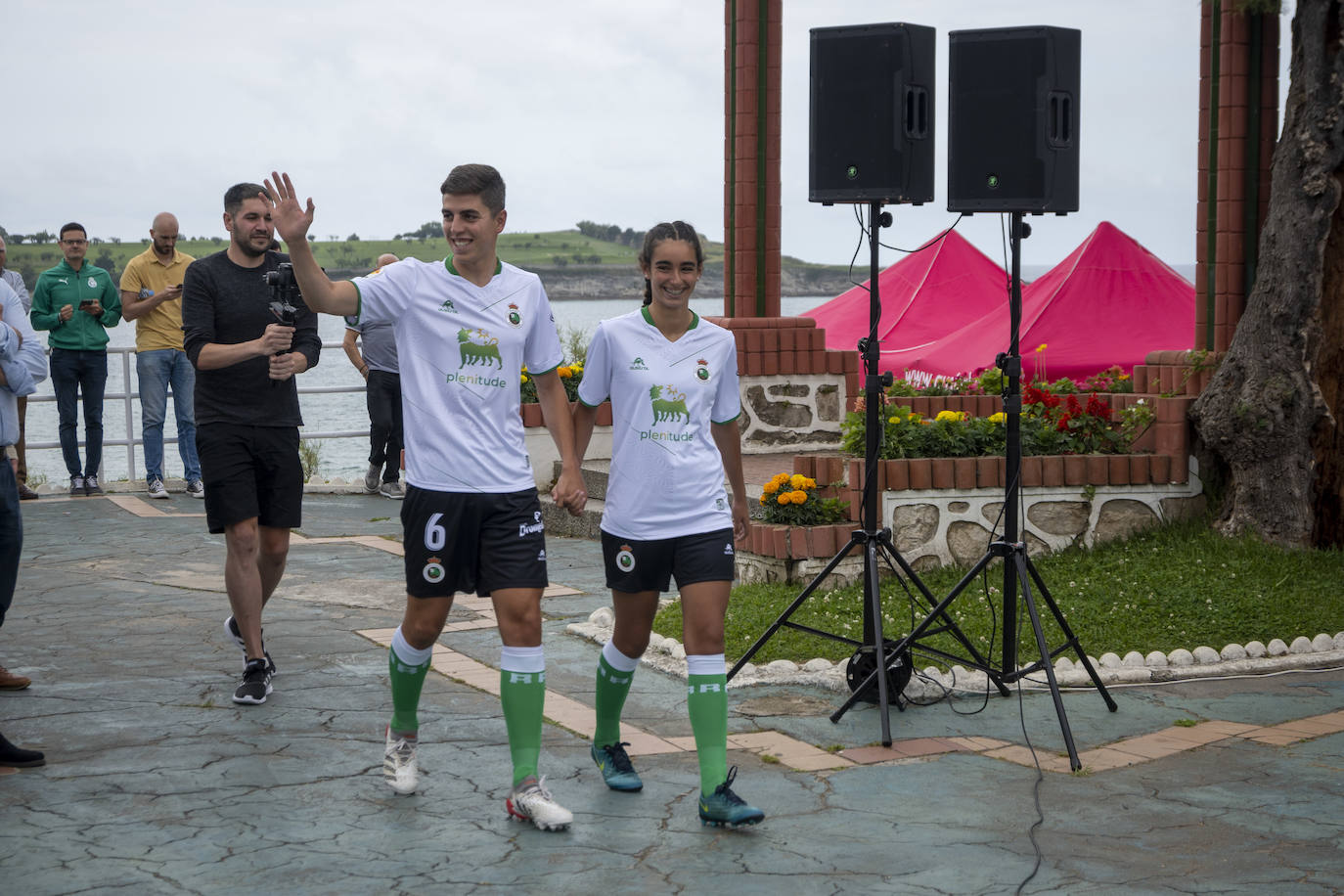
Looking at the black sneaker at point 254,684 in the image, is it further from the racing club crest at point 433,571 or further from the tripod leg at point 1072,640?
the tripod leg at point 1072,640

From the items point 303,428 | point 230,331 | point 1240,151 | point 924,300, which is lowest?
point 303,428

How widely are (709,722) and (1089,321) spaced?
39.3ft

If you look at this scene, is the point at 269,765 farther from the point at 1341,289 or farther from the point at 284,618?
the point at 1341,289

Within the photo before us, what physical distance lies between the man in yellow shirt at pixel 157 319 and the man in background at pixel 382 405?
1394 mm

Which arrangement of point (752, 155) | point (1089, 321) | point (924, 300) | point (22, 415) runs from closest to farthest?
1. point (22, 415)
2. point (752, 155)
3. point (1089, 321)
4. point (924, 300)

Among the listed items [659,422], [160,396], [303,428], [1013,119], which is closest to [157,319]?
[160,396]

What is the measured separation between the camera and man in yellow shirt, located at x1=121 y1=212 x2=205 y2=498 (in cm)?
1137

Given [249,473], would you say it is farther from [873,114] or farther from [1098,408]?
[1098,408]

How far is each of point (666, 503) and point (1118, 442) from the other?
488cm

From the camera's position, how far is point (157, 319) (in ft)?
37.8

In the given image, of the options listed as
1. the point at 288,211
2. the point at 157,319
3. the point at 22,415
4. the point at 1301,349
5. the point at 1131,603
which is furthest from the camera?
the point at 22,415

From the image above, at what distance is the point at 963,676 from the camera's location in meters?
6.47

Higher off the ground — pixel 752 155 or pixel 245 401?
pixel 752 155

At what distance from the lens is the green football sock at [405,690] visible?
4855 millimetres
